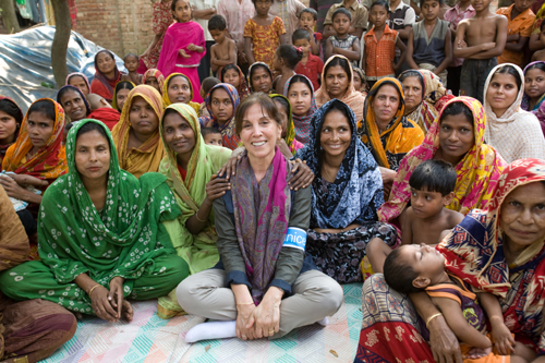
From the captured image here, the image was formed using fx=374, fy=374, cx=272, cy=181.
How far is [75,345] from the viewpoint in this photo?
91.3 inches

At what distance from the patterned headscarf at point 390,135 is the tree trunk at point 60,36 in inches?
185

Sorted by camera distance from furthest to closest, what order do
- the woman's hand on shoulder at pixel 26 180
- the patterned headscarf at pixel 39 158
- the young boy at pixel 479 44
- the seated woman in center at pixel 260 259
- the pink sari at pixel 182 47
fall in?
1. the pink sari at pixel 182 47
2. the young boy at pixel 479 44
3. the patterned headscarf at pixel 39 158
4. the woman's hand on shoulder at pixel 26 180
5. the seated woman in center at pixel 260 259

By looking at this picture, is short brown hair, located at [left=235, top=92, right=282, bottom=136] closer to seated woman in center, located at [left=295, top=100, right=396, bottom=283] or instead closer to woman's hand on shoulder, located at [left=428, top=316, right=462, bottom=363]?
seated woman in center, located at [left=295, top=100, right=396, bottom=283]

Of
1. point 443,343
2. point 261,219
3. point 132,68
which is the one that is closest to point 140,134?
point 261,219

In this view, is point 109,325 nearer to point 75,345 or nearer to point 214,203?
point 75,345

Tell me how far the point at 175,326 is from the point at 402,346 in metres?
1.45

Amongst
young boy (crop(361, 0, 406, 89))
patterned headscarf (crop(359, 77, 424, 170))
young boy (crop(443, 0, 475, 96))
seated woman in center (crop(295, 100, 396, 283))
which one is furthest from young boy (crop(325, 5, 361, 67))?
seated woman in center (crop(295, 100, 396, 283))

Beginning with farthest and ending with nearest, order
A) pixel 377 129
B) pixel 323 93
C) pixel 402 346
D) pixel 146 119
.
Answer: pixel 323 93 < pixel 377 129 < pixel 146 119 < pixel 402 346

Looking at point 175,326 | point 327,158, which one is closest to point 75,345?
point 175,326

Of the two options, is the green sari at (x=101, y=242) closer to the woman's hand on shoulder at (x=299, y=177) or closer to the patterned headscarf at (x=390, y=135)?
the woman's hand on shoulder at (x=299, y=177)

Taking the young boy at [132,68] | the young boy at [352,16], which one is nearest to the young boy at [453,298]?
the young boy at [352,16]

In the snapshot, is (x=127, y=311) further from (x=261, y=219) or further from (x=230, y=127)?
(x=230, y=127)

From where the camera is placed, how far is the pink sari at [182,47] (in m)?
6.12

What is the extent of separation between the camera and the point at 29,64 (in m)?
8.14
